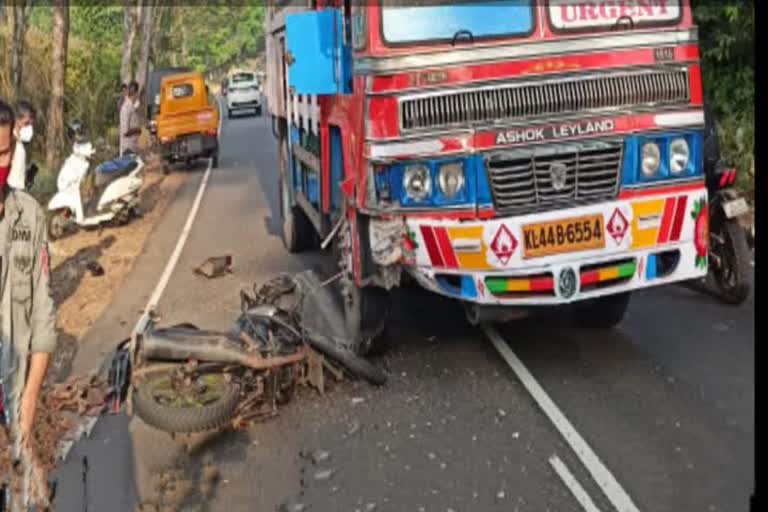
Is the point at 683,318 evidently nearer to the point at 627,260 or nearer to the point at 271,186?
the point at 627,260

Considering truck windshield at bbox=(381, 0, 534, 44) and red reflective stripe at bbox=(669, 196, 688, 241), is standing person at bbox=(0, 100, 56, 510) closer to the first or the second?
truck windshield at bbox=(381, 0, 534, 44)

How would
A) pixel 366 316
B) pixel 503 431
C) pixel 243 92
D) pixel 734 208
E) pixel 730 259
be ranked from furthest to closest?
pixel 243 92, pixel 730 259, pixel 734 208, pixel 366 316, pixel 503 431

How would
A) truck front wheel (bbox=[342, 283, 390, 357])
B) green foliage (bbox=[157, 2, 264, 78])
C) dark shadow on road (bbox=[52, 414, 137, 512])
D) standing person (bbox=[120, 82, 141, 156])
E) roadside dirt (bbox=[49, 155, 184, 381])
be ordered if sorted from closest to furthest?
dark shadow on road (bbox=[52, 414, 137, 512]) < truck front wheel (bbox=[342, 283, 390, 357]) < roadside dirt (bbox=[49, 155, 184, 381]) < standing person (bbox=[120, 82, 141, 156]) < green foliage (bbox=[157, 2, 264, 78])

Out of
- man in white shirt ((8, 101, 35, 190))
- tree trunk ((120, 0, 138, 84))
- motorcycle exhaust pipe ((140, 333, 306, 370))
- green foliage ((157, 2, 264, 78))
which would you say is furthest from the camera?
green foliage ((157, 2, 264, 78))

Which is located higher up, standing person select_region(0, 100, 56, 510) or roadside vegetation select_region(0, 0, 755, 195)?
roadside vegetation select_region(0, 0, 755, 195)

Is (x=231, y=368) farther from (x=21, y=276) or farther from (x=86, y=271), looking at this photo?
(x=86, y=271)

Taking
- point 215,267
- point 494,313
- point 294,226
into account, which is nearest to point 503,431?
point 494,313

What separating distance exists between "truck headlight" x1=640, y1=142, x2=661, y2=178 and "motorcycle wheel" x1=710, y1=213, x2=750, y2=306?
1907 millimetres

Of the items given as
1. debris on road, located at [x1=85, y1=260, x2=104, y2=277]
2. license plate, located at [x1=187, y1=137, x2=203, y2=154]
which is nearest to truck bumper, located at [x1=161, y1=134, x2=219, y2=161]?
license plate, located at [x1=187, y1=137, x2=203, y2=154]

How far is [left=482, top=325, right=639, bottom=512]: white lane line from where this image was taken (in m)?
4.41

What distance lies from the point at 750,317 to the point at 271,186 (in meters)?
11.9

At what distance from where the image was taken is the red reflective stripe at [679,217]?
5777 millimetres

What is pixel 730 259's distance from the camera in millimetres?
7512

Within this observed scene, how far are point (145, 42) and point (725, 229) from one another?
25014mm
